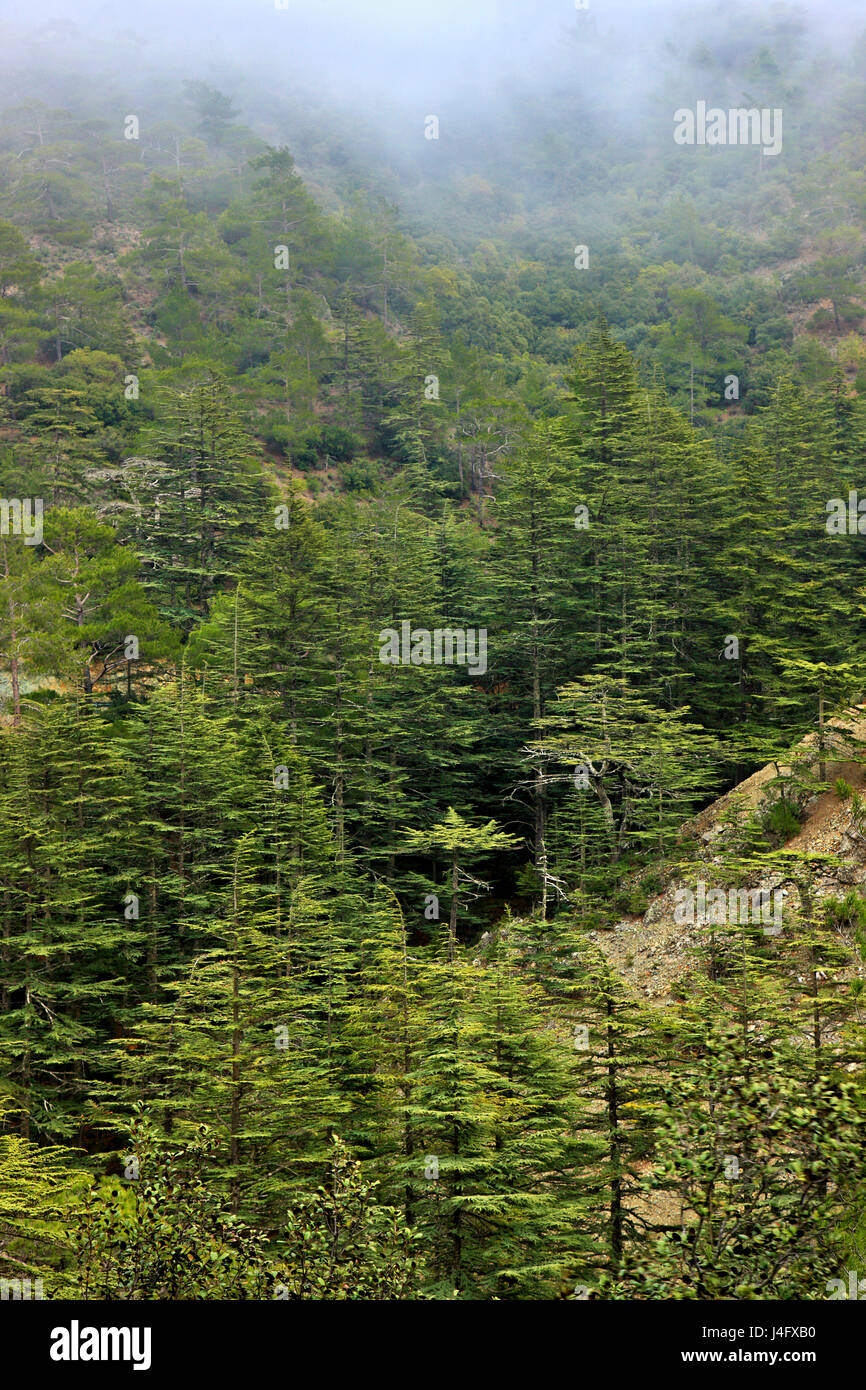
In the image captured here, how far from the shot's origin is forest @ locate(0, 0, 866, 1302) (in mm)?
10383

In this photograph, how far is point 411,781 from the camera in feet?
101

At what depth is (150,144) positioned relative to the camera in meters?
106

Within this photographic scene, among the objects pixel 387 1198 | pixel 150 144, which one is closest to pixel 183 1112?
pixel 387 1198

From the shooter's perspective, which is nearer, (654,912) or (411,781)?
(654,912)

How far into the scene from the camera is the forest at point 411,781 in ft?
34.1

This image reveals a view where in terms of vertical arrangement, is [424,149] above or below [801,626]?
above

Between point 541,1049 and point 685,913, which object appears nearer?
point 541,1049

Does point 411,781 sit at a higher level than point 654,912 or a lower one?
higher

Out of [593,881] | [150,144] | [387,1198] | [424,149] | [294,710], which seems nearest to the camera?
[387,1198]

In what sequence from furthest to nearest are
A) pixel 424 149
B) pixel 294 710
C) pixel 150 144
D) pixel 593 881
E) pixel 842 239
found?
pixel 424 149 < pixel 150 144 < pixel 842 239 < pixel 294 710 < pixel 593 881

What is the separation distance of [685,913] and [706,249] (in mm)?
91461

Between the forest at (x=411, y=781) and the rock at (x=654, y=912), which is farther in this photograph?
the rock at (x=654, y=912)

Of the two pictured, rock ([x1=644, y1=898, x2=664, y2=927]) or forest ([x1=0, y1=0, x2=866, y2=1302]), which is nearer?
forest ([x1=0, y1=0, x2=866, y2=1302])
